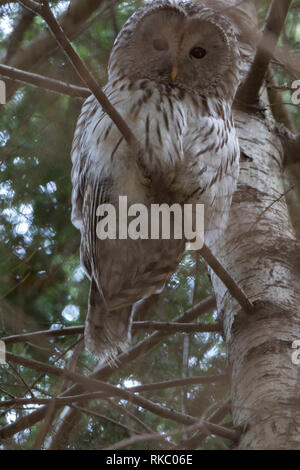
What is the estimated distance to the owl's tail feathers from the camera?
265 cm

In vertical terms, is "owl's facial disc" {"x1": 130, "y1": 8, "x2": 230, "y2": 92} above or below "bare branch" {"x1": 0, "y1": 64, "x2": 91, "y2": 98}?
above

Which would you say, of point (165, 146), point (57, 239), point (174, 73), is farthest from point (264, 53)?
point (57, 239)

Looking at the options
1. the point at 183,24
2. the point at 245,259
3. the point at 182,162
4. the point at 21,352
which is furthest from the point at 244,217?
the point at 21,352

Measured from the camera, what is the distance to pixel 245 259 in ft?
8.55

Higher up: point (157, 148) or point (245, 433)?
point (157, 148)

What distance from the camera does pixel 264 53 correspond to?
2902mm

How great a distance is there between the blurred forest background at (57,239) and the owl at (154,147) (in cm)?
20

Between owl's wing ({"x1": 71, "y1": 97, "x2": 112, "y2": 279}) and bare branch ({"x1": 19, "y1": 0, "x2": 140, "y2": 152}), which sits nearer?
bare branch ({"x1": 19, "y1": 0, "x2": 140, "y2": 152})

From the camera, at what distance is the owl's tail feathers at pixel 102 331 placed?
2.65m

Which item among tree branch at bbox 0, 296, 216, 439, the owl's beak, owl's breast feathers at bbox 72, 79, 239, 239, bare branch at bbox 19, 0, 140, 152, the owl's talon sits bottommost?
tree branch at bbox 0, 296, 216, 439

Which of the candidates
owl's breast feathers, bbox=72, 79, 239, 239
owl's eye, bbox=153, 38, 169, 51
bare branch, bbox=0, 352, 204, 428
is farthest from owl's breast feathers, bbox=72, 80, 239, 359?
bare branch, bbox=0, 352, 204, 428

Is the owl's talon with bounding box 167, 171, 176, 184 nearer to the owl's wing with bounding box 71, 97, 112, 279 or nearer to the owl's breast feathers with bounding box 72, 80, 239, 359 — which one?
the owl's breast feathers with bounding box 72, 80, 239, 359
